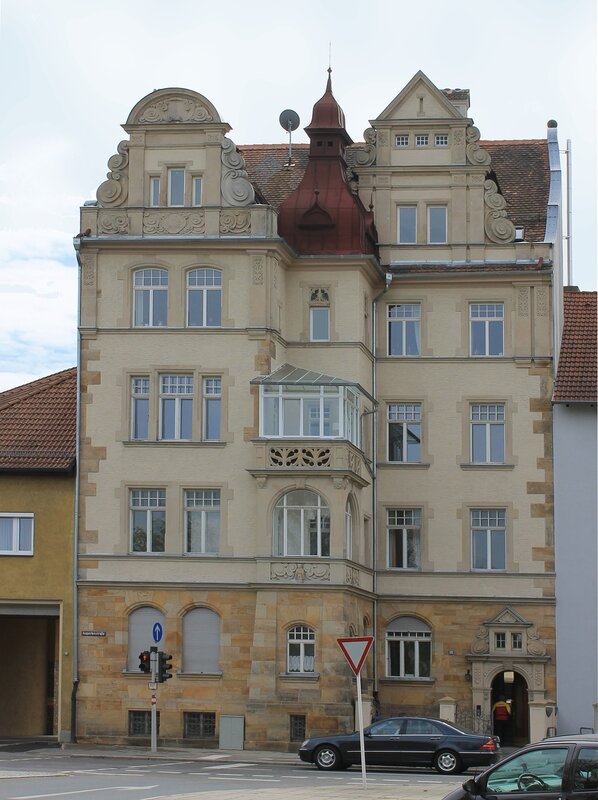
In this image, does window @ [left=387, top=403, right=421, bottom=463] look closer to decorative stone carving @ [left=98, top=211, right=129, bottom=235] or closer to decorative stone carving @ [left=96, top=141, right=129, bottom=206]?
decorative stone carving @ [left=98, top=211, right=129, bottom=235]

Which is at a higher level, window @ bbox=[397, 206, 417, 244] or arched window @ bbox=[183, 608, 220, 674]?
window @ bbox=[397, 206, 417, 244]

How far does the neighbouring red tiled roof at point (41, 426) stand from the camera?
4519 centimetres

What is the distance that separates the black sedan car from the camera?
34.8 m

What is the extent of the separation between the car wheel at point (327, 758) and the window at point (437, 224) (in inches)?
696

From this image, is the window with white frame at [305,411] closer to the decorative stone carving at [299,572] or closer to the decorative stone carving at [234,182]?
the decorative stone carving at [299,572]

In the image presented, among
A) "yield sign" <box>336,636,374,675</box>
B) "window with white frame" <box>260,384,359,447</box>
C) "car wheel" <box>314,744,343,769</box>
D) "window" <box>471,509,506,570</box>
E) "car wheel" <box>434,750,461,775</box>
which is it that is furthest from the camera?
"window" <box>471,509,506,570</box>

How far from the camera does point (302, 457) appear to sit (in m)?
42.8

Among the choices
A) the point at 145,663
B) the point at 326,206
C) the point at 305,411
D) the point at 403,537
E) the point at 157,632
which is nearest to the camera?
the point at 145,663

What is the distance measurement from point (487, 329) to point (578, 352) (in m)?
3.38

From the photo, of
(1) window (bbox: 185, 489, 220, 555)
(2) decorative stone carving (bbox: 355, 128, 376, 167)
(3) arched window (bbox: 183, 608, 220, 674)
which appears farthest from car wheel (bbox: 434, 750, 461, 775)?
(2) decorative stone carving (bbox: 355, 128, 376, 167)

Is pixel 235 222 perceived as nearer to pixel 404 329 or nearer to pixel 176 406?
pixel 176 406

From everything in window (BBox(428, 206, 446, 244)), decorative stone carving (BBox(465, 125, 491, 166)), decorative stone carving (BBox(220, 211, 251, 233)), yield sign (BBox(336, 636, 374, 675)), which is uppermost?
decorative stone carving (BBox(465, 125, 491, 166))

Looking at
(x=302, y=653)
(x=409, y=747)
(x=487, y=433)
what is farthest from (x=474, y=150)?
(x=409, y=747)

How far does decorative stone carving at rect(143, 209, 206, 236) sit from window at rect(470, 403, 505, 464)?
32.1ft
